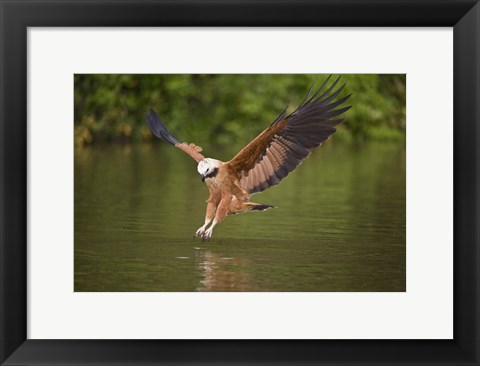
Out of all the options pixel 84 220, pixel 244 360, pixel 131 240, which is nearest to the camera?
pixel 244 360

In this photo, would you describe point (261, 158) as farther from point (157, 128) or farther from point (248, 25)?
point (248, 25)

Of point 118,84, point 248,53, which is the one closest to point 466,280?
point 248,53

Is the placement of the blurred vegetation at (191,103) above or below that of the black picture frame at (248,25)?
above

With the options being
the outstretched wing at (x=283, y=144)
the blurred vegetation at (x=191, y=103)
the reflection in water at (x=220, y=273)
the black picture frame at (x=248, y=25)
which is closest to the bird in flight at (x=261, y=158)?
the outstretched wing at (x=283, y=144)

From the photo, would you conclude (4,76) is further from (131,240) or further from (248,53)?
(131,240)

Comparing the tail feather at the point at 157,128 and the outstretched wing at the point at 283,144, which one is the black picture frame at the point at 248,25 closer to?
the outstretched wing at the point at 283,144
